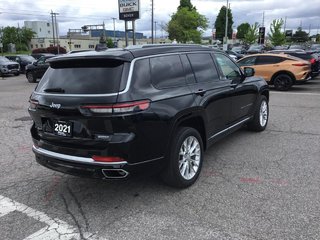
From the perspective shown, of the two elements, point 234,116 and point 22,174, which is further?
point 234,116

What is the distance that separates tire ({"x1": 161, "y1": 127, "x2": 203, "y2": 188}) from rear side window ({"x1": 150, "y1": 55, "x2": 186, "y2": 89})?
0.60m

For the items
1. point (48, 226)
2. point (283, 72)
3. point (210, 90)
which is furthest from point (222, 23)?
point (48, 226)

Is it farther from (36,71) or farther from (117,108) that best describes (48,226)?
(36,71)

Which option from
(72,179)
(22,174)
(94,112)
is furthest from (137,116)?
(22,174)

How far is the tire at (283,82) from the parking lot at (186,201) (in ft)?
28.3

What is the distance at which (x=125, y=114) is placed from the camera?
3.38 meters

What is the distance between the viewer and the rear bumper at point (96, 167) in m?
3.47

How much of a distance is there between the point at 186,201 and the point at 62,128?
5.52 ft

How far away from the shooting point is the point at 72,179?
4.75 m

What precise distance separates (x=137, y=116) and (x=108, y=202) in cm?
124

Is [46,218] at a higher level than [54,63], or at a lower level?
lower

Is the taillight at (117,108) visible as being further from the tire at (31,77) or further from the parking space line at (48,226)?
the tire at (31,77)

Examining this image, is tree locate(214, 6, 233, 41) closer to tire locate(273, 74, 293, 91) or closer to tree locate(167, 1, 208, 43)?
tree locate(167, 1, 208, 43)

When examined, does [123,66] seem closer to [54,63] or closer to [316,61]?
[54,63]
